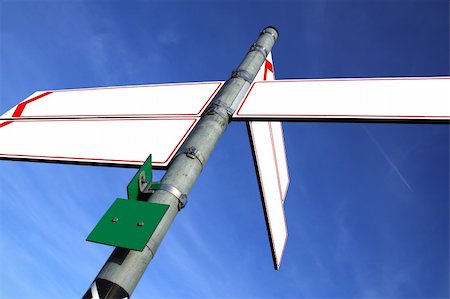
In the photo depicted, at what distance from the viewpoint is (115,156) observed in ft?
9.78

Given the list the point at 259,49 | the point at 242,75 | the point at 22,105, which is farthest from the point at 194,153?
the point at 22,105

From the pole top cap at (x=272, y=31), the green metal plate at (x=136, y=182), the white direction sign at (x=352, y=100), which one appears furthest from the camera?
the pole top cap at (x=272, y=31)

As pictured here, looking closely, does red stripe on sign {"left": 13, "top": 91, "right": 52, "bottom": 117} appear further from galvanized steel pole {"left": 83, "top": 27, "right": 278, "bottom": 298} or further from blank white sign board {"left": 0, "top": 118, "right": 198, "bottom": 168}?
galvanized steel pole {"left": 83, "top": 27, "right": 278, "bottom": 298}

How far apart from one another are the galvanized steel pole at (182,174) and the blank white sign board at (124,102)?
279 millimetres

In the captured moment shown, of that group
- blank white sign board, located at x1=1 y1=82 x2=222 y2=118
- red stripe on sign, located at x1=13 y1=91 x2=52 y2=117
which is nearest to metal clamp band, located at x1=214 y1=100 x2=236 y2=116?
blank white sign board, located at x1=1 y1=82 x2=222 y2=118

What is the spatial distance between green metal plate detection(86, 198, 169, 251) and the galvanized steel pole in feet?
0.40

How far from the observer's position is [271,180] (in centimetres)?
418

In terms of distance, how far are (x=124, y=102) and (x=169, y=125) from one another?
3.15ft

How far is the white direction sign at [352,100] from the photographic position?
2.95 meters

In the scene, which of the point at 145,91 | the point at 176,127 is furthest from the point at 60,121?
the point at 176,127

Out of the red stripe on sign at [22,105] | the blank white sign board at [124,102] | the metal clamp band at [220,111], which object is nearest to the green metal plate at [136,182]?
the metal clamp band at [220,111]

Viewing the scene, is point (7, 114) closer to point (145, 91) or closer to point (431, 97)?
point (145, 91)

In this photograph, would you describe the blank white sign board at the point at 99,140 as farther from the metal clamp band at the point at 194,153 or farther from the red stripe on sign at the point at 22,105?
the red stripe on sign at the point at 22,105

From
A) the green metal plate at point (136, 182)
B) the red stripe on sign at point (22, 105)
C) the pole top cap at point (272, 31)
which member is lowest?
the green metal plate at point (136, 182)
